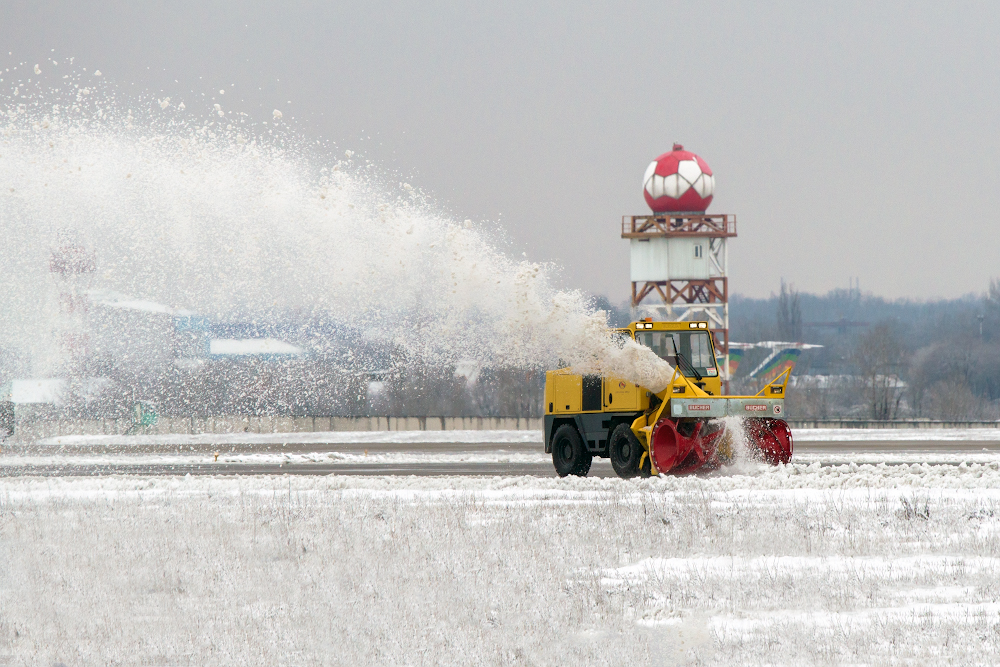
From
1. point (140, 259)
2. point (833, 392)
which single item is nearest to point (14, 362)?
point (140, 259)

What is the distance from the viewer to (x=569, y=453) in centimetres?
2122

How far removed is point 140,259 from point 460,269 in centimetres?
838

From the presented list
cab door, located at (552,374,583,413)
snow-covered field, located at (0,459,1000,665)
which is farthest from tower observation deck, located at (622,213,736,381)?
snow-covered field, located at (0,459,1000,665)

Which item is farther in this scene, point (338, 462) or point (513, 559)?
point (338, 462)

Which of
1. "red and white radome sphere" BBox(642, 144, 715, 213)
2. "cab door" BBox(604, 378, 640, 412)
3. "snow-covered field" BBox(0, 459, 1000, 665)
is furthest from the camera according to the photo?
"red and white radome sphere" BBox(642, 144, 715, 213)

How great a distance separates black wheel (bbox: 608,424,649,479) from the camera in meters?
19.1

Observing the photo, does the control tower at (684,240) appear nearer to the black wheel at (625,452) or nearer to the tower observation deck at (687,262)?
the tower observation deck at (687,262)

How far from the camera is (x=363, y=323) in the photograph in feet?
81.0

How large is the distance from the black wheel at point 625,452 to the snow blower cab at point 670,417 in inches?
0.7

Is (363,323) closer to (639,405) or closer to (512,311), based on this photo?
(512,311)

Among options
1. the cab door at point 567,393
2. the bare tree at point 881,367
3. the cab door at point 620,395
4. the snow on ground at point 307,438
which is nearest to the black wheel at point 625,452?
the cab door at point 620,395

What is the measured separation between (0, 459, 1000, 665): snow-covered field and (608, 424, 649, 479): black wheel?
2.27 meters

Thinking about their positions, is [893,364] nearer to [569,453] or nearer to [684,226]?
[684,226]

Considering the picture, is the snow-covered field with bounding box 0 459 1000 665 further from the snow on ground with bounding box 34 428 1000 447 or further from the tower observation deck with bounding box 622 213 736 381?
the tower observation deck with bounding box 622 213 736 381
